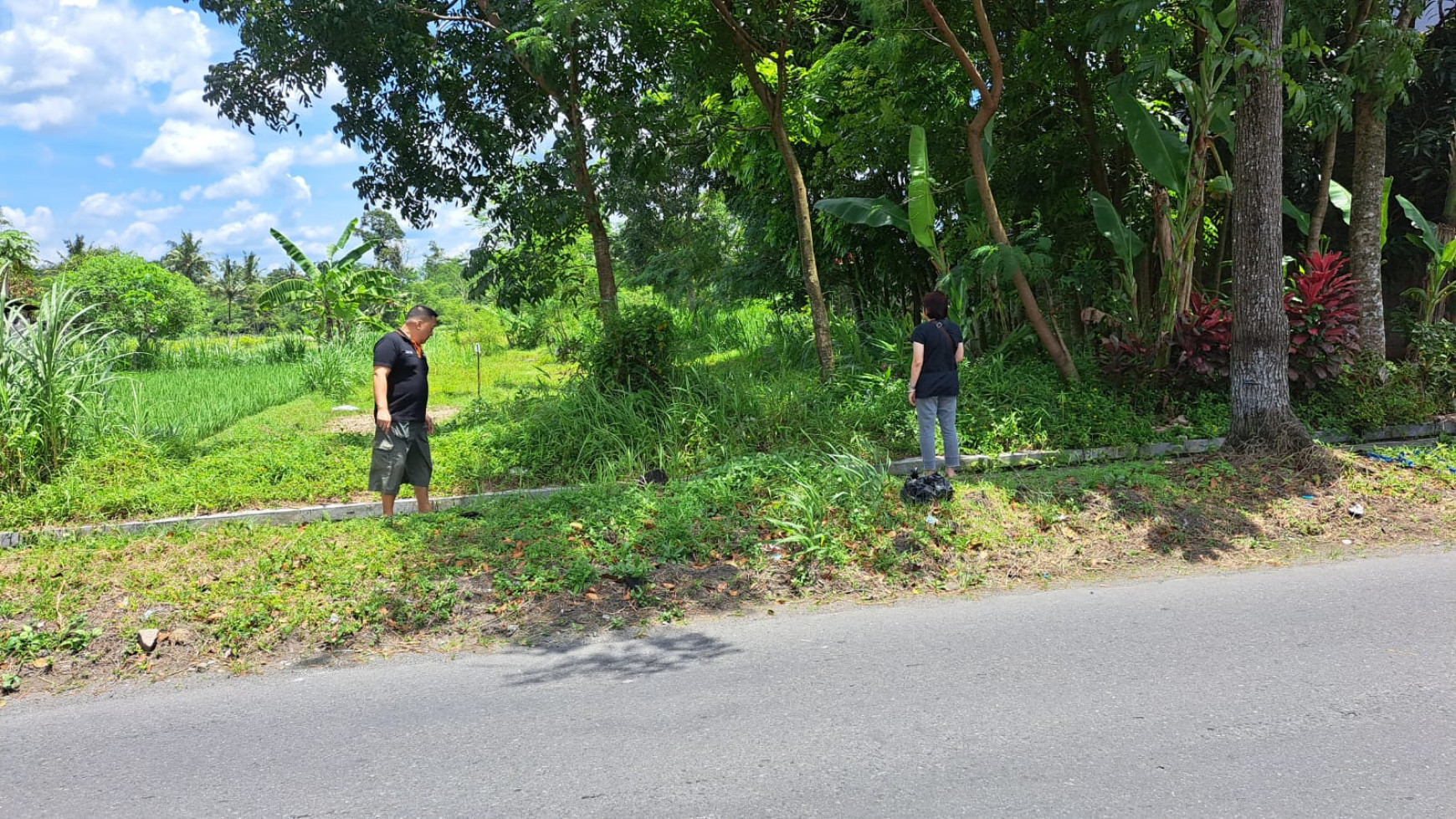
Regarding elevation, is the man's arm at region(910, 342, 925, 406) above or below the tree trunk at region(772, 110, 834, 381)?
below

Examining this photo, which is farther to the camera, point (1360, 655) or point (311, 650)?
point (311, 650)

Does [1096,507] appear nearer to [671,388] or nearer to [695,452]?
[695,452]

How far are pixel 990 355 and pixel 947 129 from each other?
9.38 feet

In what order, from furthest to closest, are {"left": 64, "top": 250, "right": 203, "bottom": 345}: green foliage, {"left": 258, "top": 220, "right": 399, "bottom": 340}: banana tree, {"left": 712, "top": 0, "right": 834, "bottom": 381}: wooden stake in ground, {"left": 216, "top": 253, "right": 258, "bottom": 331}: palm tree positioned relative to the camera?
{"left": 216, "top": 253, "right": 258, "bottom": 331}: palm tree → {"left": 64, "top": 250, "right": 203, "bottom": 345}: green foliage → {"left": 258, "top": 220, "right": 399, "bottom": 340}: banana tree → {"left": 712, "top": 0, "right": 834, "bottom": 381}: wooden stake in ground

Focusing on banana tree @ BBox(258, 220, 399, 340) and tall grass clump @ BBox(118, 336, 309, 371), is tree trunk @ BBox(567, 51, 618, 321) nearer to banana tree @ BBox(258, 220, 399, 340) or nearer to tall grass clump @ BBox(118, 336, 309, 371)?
banana tree @ BBox(258, 220, 399, 340)

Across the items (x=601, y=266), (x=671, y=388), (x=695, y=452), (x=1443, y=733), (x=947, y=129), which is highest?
(x=947, y=129)

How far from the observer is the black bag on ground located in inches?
241

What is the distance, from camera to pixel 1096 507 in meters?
6.23

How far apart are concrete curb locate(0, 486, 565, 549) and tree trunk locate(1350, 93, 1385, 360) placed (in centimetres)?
889

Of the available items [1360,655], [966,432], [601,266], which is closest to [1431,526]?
[1360,655]

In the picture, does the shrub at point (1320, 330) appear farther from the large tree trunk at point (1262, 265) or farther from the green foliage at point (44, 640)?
the green foliage at point (44, 640)

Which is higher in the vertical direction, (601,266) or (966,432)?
(601,266)

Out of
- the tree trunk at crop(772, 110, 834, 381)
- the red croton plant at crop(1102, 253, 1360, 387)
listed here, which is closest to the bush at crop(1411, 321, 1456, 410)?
the red croton plant at crop(1102, 253, 1360, 387)

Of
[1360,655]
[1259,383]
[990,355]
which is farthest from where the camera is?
[990,355]
